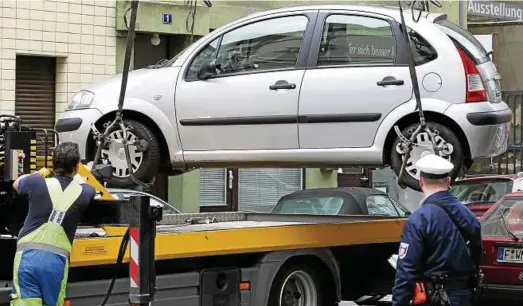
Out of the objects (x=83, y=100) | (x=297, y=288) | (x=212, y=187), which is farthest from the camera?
(x=212, y=187)

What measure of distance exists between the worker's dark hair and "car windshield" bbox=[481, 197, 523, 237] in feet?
17.0

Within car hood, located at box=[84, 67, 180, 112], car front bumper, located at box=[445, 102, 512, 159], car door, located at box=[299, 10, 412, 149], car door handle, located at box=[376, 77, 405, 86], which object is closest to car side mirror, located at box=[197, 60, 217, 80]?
car hood, located at box=[84, 67, 180, 112]

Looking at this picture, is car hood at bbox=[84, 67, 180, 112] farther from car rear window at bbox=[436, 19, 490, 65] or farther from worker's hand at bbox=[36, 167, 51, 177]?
car rear window at bbox=[436, 19, 490, 65]

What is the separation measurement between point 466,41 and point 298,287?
260cm

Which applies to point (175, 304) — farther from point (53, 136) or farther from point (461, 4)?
point (461, 4)

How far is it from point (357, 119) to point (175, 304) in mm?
2061

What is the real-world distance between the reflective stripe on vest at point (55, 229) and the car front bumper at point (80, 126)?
2.16 metres

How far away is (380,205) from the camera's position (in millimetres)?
13250

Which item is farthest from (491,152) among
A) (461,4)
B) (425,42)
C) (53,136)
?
(461,4)

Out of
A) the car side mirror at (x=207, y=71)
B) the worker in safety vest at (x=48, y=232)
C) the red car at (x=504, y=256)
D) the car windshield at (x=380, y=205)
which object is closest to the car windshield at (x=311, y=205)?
the car windshield at (x=380, y=205)

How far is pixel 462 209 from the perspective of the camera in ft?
20.1

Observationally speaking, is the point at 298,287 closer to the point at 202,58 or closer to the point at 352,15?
the point at 202,58

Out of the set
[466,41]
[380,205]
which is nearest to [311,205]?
[380,205]

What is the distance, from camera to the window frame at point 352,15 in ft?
27.2
